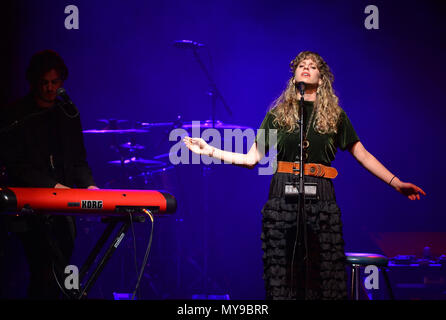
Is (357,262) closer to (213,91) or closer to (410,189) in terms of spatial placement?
(410,189)

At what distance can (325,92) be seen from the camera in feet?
12.2

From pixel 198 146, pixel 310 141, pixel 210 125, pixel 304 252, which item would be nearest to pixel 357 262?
pixel 304 252

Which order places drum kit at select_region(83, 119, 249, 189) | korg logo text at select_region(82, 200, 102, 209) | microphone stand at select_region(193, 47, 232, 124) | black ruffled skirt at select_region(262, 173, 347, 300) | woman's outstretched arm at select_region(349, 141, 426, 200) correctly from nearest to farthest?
korg logo text at select_region(82, 200, 102, 209) < black ruffled skirt at select_region(262, 173, 347, 300) < woman's outstretched arm at select_region(349, 141, 426, 200) < drum kit at select_region(83, 119, 249, 189) < microphone stand at select_region(193, 47, 232, 124)

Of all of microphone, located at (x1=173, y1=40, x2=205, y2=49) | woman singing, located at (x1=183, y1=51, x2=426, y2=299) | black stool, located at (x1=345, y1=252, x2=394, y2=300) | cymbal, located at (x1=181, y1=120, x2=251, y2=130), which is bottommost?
black stool, located at (x1=345, y1=252, x2=394, y2=300)

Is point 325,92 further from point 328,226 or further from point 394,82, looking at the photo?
point 394,82

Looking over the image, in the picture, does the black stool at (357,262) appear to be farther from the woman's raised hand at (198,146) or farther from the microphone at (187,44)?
the microphone at (187,44)

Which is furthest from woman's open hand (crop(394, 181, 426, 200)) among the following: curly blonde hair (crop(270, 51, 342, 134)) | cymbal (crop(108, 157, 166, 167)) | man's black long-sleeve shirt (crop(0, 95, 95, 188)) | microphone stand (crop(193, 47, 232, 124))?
cymbal (crop(108, 157, 166, 167))

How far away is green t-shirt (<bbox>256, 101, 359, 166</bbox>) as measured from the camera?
3.52 metres

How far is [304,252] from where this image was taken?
341 cm

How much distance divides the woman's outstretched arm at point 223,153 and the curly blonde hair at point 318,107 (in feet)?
0.92

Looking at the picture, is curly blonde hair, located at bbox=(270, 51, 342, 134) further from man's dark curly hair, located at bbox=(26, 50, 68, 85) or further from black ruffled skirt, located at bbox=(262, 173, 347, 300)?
man's dark curly hair, located at bbox=(26, 50, 68, 85)

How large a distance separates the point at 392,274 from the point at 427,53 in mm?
2136

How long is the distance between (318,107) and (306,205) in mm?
669
